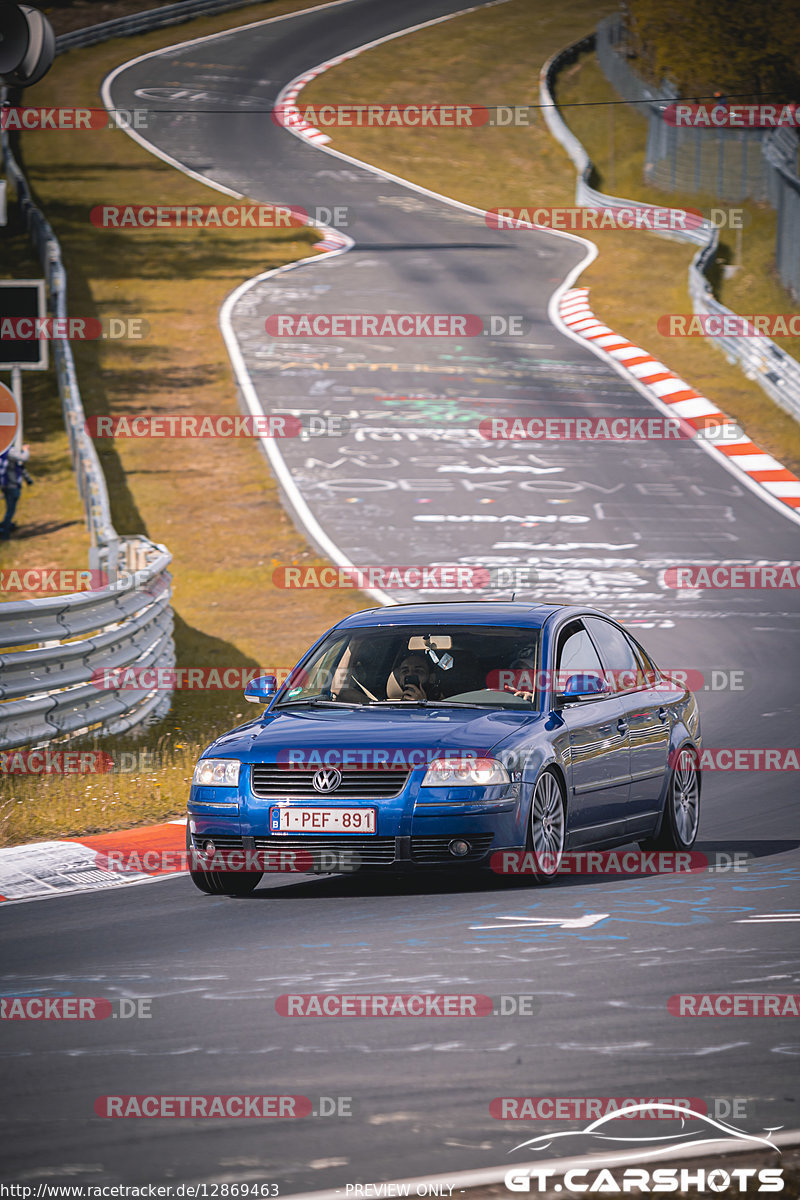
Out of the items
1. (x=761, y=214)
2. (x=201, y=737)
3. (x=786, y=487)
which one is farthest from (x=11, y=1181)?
(x=761, y=214)

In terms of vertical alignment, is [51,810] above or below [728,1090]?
below

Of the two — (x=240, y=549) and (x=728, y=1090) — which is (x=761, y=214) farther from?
(x=728, y=1090)

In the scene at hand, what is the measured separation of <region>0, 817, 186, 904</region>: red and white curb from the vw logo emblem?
1442mm

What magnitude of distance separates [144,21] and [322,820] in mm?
73505

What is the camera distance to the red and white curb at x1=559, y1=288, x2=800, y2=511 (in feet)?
88.8

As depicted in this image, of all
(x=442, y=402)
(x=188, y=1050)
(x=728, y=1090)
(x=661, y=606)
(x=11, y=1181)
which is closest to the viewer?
(x=11, y=1181)

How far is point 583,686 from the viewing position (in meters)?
9.66

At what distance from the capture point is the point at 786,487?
26594 mm

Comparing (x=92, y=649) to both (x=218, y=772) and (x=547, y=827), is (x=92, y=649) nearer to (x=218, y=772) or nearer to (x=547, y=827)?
(x=218, y=772)

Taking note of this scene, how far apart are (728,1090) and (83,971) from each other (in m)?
2.92

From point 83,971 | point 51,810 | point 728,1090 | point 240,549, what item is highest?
point 728,1090
